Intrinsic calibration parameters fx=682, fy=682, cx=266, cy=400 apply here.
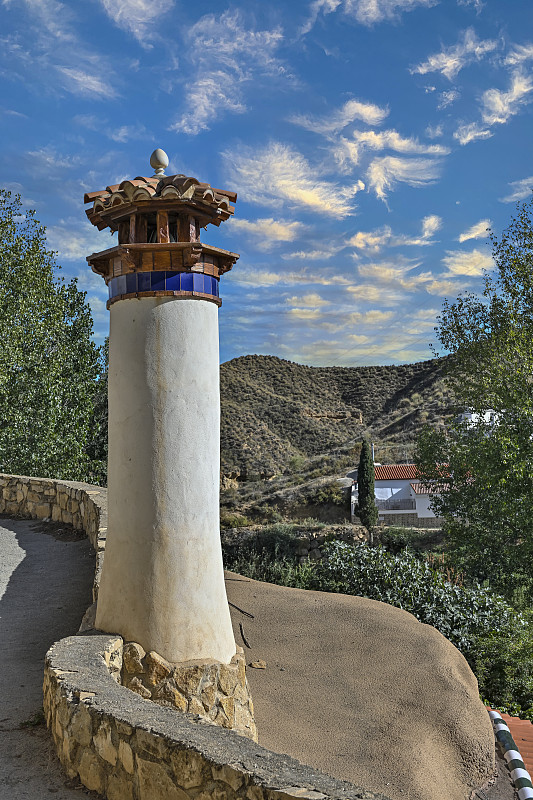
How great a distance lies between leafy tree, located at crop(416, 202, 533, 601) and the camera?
13.9m

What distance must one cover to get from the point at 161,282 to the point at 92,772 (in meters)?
3.02

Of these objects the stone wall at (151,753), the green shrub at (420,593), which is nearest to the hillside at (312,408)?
the green shrub at (420,593)

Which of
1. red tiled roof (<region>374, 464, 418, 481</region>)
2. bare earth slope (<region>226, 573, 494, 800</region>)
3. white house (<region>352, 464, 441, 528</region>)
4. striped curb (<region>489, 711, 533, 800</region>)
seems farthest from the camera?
red tiled roof (<region>374, 464, 418, 481</region>)

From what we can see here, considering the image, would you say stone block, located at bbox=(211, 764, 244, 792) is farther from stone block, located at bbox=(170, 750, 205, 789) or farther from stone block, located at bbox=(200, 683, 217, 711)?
stone block, located at bbox=(200, 683, 217, 711)

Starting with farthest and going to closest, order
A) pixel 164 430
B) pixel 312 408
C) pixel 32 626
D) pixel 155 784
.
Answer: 1. pixel 312 408
2. pixel 32 626
3. pixel 164 430
4. pixel 155 784

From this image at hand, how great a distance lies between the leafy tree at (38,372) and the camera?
1703cm

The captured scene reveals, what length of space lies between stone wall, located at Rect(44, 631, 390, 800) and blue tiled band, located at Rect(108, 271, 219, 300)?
247 centimetres

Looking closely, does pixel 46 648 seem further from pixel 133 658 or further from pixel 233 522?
pixel 233 522

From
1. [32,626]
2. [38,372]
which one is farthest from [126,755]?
[38,372]

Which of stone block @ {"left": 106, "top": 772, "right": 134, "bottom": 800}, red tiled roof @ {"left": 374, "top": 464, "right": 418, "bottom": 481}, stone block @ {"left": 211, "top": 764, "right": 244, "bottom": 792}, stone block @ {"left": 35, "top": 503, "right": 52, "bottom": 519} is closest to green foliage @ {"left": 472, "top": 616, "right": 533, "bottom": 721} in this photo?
stone block @ {"left": 35, "top": 503, "right": 52, "bottom": 519}

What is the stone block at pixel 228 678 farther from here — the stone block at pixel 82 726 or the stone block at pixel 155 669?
the stone block at pixel 82 726

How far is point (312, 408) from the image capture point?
2152 inches

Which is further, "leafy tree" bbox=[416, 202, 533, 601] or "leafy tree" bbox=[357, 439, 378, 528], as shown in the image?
"leafy tree" bbox=[357, 439, 378, 528]

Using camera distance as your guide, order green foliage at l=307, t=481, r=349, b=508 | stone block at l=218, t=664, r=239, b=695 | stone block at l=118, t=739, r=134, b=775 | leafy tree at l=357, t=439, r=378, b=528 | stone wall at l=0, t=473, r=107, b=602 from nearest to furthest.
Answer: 1. stone block at l=118, t=739, r=134, b=775
2. stone block at l=218, t=664, r=239, b=695
3. stone wall at l=0, t=473, r=107, b=602
4. leafy tree at l=357, t=439, r=378, b=528
5. green foliage at l=307, t=481, r=349, b=508
